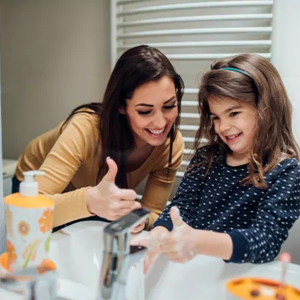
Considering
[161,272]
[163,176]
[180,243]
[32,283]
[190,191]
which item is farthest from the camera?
[163,176]

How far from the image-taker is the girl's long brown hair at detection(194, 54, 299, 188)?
93 centimetres

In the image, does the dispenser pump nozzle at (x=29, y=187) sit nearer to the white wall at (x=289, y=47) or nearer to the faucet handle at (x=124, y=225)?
the faucet handle at (x=124, y=225)

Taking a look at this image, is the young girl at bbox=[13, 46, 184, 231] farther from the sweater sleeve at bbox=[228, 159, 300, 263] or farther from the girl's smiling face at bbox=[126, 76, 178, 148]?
the sweater sleeve at bbox=[228, 159, 300, 263]

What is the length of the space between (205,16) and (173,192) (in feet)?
1.59

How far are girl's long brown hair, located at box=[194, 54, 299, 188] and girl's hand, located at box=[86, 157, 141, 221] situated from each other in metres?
0.27

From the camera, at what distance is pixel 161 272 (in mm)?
897

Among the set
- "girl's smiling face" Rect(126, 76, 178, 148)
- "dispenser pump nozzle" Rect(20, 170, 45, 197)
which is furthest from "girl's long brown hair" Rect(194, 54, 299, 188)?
"dispenser pump nozzle" Rect(20, 170, 45, 197)

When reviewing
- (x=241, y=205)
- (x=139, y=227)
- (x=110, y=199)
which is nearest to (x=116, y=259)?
(x=139, y=227)

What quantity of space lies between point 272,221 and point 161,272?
0.26 meters

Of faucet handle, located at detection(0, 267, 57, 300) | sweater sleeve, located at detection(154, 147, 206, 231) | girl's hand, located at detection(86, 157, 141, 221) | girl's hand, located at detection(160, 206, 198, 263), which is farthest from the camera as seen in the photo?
sweater sleeve, located at detection(154, 147, 206, 231)

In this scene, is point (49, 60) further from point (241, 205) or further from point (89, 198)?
point (241, 205)

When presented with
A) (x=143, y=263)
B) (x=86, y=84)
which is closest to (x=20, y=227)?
(x=143, y=263)

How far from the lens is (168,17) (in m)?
1.14

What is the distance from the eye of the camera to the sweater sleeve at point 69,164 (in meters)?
0.99
